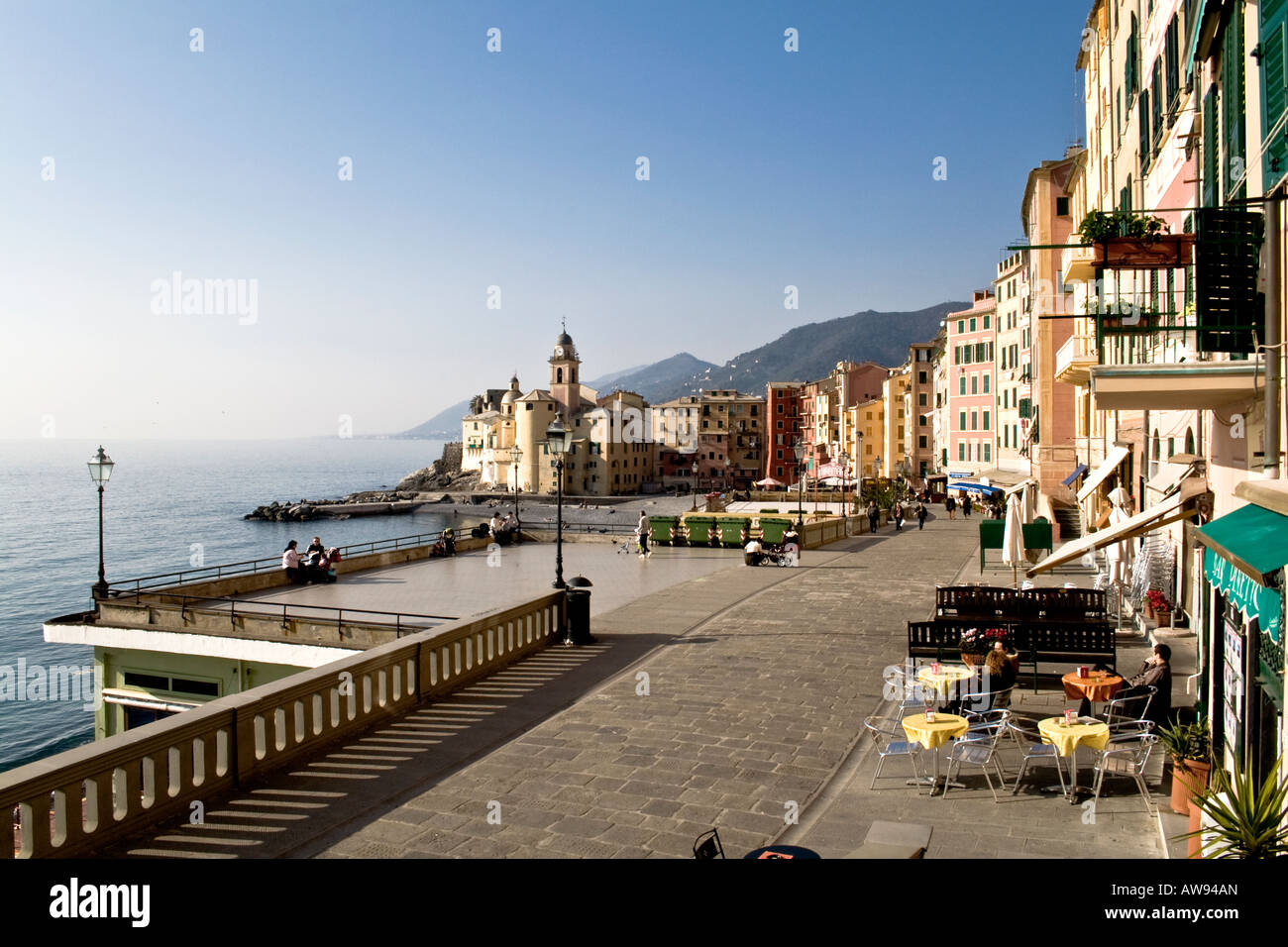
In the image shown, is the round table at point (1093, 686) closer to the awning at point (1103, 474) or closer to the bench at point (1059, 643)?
the bench at point (1059, 643)

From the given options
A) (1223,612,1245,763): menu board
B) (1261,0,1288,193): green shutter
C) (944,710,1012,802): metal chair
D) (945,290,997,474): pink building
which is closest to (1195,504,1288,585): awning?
(1223,612,1245,763): menu board

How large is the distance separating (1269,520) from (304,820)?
24.6 feet

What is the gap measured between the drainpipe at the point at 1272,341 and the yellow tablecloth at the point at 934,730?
3403 mm

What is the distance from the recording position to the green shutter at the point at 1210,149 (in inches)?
338

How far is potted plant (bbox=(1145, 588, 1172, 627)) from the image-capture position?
1495cm

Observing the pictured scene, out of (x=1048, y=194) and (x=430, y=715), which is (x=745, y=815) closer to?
(x=430, y=715)

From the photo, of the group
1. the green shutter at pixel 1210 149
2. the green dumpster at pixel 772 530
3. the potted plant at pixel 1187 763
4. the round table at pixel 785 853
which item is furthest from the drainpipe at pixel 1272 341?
the green dumpster at pixel 772 530

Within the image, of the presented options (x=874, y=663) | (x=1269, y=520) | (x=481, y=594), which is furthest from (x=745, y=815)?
(x=481, y=594)

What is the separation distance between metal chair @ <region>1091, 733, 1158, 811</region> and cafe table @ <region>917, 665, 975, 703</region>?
68.8 inches

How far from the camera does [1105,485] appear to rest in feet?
72.7

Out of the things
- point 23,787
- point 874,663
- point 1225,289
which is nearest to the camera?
point 23,787

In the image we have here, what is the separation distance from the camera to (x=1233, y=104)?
767cm

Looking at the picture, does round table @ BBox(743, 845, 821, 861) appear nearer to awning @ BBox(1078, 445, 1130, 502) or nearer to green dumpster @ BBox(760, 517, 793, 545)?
awning @ BBox(1078, 445, 1130, 502)

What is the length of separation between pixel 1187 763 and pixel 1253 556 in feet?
8.59
